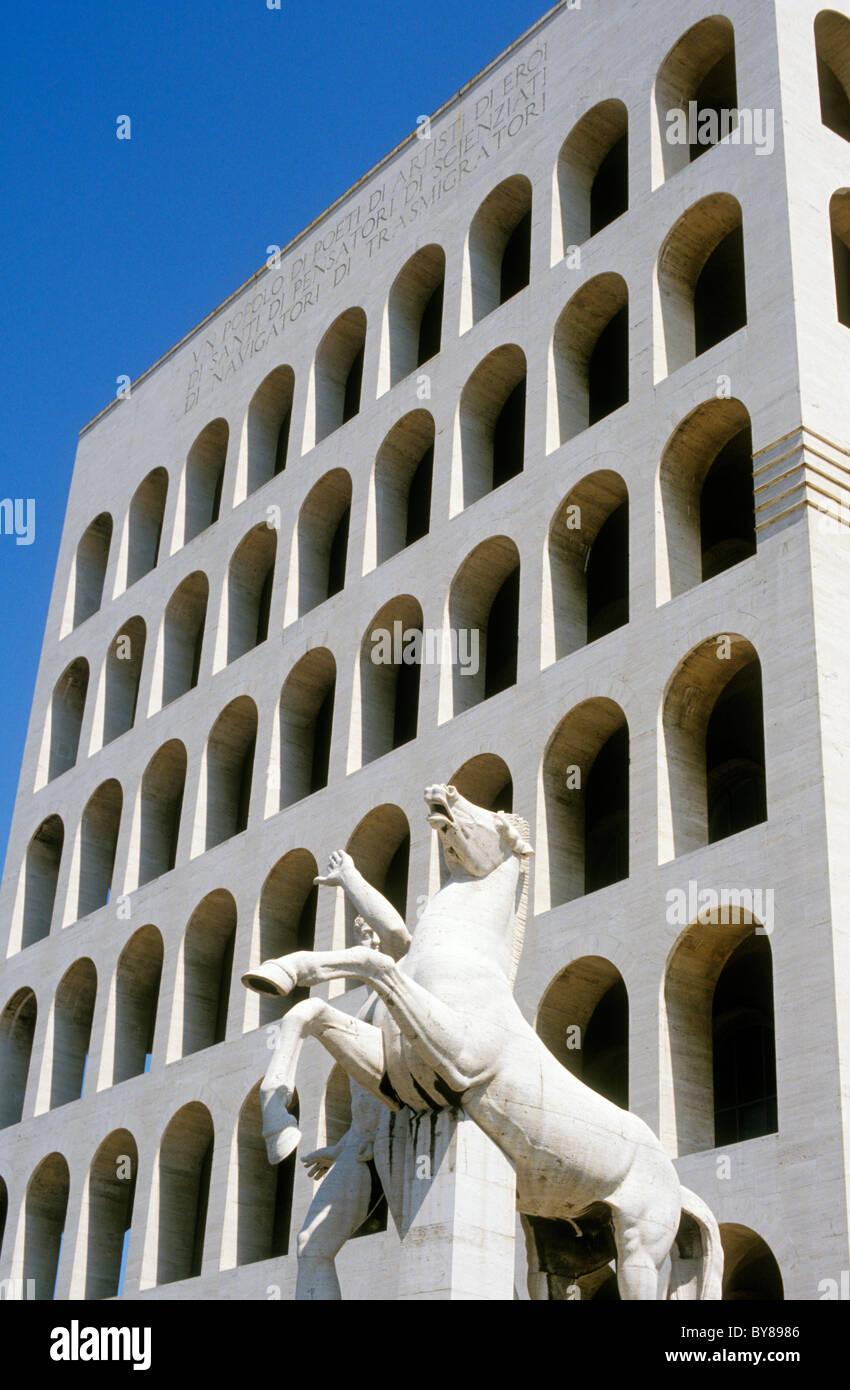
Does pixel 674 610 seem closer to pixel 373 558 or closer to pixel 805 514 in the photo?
pixel 805 514

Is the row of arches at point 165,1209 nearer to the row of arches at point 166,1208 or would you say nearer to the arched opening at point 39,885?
the row of arches at point 166,1208

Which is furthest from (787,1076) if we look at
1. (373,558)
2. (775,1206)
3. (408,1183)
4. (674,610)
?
(373,558)

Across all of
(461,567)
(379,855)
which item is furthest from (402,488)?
(379,855)

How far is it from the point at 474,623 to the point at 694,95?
33.8 ft

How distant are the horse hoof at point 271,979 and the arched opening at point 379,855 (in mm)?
19794

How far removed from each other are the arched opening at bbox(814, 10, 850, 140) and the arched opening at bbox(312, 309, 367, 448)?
1155 centimetres

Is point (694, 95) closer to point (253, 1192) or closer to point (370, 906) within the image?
point (253, 1192)

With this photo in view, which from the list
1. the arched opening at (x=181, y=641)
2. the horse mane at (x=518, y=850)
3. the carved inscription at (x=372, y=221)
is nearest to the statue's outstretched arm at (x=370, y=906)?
the horse mane at (x=518, y=850)

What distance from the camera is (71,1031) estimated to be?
41.5 m

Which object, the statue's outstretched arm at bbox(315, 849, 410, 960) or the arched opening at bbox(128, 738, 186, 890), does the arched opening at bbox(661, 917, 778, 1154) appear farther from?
the arched opening at bbox(128, 738, 186, 890)

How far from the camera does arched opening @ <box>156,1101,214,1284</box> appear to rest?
34.6 meters

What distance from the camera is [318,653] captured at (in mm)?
37188
